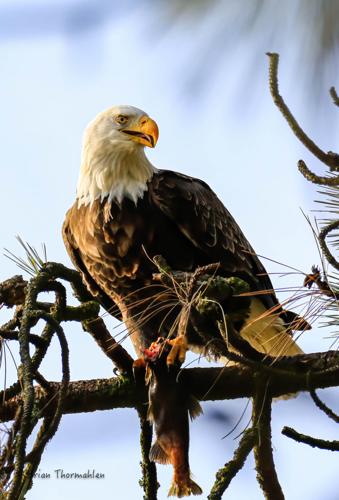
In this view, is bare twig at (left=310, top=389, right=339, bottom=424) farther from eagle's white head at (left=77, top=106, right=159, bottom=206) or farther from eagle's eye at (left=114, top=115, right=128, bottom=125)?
eagle's eye at (left=114, top=115, right=128, bottom=125)

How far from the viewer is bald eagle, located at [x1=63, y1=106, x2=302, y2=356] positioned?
4195mm

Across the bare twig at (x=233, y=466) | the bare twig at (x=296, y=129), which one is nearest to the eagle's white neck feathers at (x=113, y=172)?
the bare twig at (x=233, y=466)

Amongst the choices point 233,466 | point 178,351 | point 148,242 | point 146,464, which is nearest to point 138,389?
point 146,464

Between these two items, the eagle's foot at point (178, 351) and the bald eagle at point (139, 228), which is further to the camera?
the bald eagle at point (139, 228)

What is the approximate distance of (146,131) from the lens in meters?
4.52

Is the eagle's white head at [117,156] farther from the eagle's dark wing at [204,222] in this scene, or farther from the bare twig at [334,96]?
the bare twig at [334,96]

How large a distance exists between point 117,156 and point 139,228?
57 centimetres

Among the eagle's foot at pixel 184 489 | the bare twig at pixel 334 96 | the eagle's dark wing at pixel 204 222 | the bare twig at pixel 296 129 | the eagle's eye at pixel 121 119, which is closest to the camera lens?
the bare twig at pixel 334 96

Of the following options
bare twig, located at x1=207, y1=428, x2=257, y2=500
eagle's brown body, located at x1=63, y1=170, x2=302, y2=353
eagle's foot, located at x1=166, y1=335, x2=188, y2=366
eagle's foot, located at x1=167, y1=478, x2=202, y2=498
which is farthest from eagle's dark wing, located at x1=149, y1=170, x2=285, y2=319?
bare twig, located at x1=207, y1=428, x2=257, y2=500

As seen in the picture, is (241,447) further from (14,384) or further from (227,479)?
(14,384)

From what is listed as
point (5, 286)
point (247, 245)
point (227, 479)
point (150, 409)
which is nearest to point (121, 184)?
point (247, 245)

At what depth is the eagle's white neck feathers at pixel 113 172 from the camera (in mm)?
4461

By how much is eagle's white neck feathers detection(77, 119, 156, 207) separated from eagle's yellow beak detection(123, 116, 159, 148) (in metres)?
0.06

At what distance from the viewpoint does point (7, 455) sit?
245 centimetres
